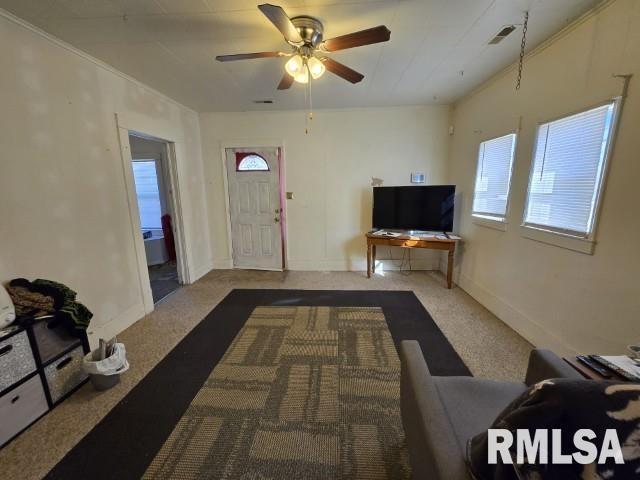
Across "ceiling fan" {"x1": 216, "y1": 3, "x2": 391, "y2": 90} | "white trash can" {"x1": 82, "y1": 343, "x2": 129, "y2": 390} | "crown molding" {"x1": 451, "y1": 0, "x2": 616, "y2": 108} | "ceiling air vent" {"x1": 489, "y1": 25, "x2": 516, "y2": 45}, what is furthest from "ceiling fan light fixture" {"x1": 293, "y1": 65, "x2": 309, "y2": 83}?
"white trash can" {"x1": 82, "y1": 343, "x2": 129, "y2": 390}

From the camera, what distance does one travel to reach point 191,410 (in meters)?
1.74

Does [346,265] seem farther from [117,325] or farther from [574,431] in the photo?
[574,431]

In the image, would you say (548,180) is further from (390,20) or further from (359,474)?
(359,474)

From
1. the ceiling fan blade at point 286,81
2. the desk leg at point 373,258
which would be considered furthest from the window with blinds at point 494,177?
the ceiling fan blade at point 286,81

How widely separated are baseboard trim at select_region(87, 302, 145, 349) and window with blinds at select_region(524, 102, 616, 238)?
155 inches

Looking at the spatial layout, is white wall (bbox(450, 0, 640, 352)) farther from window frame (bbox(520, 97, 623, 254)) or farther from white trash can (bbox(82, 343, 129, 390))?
white trash can (bbox(82, 343, 129, 390))

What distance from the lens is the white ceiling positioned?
1.73m

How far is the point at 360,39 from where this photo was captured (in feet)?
5.55

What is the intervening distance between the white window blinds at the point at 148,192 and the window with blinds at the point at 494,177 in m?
5.39

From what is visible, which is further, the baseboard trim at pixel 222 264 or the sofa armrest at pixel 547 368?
the baseboard trim at pixel 222 264

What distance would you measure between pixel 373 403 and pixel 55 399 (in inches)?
82.6

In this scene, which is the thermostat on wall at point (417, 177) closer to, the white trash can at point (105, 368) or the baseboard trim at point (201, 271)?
the baseboard trim at point (201, 271)

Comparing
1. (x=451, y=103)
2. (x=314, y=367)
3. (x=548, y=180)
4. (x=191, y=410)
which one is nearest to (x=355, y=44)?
(x=548, y=180)

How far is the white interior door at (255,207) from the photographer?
436 centimetres
